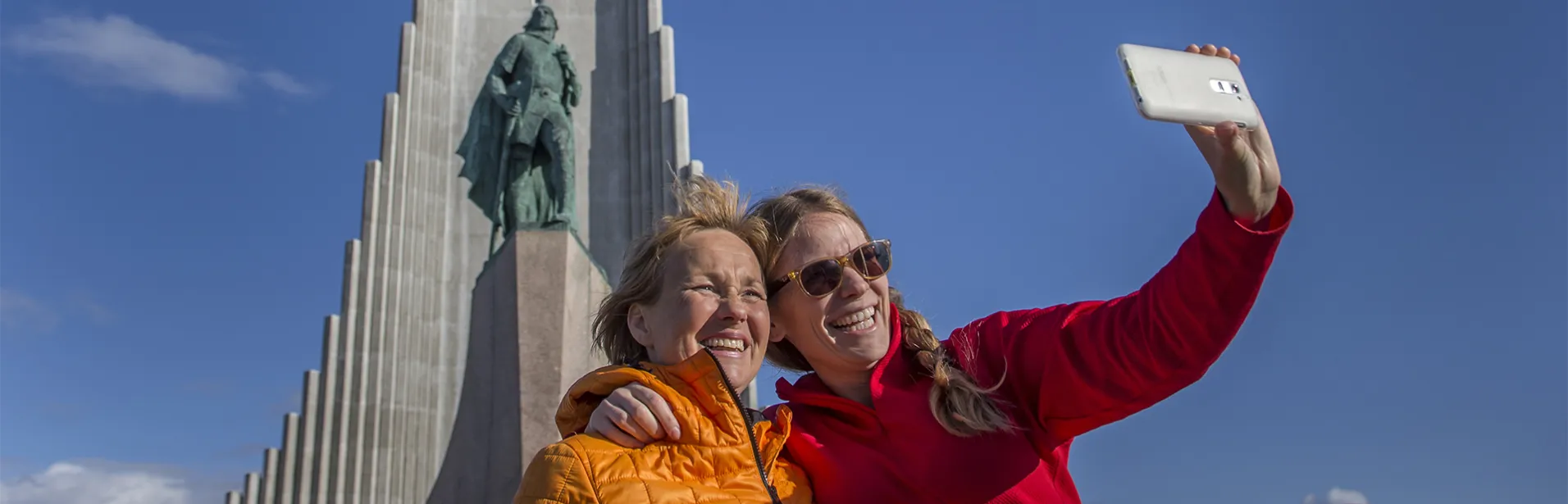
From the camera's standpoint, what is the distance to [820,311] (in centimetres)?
249

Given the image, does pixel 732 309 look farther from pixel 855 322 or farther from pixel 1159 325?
pixel 1159 325

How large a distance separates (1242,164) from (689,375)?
96cm

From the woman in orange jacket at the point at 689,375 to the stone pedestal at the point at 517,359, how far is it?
4493mm

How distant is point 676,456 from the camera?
2.07 metres

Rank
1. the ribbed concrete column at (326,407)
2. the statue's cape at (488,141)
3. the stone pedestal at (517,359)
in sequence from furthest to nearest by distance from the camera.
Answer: the ribbed concrete column at (326,407)
the statue's cape at (488,141)
the stone pedestal at (517,359)

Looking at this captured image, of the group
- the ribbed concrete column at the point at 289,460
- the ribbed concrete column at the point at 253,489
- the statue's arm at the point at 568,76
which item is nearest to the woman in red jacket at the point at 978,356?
the statue's arm at the point at 568,76

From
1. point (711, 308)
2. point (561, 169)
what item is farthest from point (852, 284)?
point (561, 169)

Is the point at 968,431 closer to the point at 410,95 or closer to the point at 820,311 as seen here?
the point at 820,311

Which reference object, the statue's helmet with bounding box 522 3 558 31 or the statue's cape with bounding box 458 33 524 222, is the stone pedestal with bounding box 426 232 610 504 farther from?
the statue's helmet with bounding box 522 3 558 31

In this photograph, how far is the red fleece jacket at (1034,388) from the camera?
206cm

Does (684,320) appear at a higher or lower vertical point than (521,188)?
lower

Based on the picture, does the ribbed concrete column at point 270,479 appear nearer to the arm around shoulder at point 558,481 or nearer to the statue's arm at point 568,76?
the statue's arm at point 568,76

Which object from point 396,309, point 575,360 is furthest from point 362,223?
point 575,360

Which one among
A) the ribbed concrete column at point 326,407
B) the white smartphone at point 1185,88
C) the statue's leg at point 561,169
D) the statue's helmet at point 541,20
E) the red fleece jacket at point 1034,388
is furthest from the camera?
the ribbed concrete column at point 326,407
